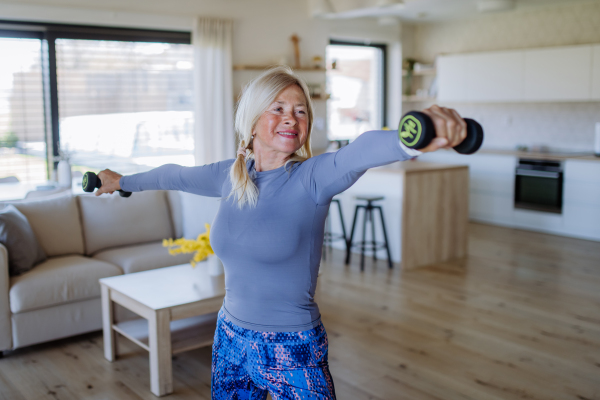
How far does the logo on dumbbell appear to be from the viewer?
0.89 m

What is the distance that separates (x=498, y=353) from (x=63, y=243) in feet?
9.69

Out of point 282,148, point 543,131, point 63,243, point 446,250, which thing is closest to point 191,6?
point 63,243

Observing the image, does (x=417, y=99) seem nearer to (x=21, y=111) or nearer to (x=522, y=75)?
(x=522, y=75)

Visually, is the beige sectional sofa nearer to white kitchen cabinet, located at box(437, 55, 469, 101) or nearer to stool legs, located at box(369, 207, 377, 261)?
stool legs, located at box(369, 207, 377, 261)

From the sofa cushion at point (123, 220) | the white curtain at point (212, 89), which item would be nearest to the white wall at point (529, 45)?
the white curtain at point (212, 89)

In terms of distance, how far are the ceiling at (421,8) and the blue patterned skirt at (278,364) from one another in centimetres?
467

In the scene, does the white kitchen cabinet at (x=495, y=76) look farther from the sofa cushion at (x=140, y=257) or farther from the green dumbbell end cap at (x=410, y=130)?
the green dumbbell end cap at (x=410, y=130)

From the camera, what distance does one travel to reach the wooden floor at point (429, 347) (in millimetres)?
2848

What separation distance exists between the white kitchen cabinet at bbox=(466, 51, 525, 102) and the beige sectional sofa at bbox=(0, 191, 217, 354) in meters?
4.37

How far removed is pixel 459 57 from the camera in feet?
24.6

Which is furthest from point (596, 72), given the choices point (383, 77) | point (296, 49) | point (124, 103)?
point (124, 103)

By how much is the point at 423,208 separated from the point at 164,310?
3031 millimetres

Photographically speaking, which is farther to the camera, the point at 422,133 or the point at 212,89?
the point at 212,89

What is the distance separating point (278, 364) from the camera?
1.38 meters
